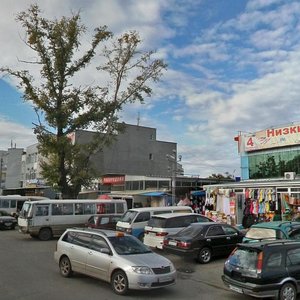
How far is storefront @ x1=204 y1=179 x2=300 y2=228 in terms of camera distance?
2467cm

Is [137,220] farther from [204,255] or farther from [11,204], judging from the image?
[11,204]

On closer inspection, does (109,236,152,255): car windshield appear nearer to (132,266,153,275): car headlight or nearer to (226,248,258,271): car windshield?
(132,266,153,275): car headlight

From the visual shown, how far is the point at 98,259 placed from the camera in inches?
485

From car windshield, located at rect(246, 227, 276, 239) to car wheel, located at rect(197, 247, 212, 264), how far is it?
6.21ft

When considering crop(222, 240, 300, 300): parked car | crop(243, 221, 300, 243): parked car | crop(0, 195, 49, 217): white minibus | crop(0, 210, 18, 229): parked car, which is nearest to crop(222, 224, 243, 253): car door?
crop(243, 221, 300, 243): parked car

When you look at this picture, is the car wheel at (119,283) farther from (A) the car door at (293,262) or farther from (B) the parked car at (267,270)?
(A) the car door at (293,262)

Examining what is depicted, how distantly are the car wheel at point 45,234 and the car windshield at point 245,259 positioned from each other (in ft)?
55.6

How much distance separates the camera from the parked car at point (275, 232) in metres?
15.1

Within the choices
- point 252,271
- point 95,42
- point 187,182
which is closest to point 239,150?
point 187,182

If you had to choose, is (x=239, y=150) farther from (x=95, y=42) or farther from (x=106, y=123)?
(x=95, y=42)

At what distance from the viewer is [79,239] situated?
537 inches

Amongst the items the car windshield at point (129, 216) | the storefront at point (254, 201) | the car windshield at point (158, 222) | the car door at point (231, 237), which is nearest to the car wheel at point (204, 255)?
the car door at point (231, 237)

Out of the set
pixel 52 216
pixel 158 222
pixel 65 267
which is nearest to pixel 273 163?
pixel 52 216

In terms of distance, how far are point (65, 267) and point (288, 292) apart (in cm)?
671
